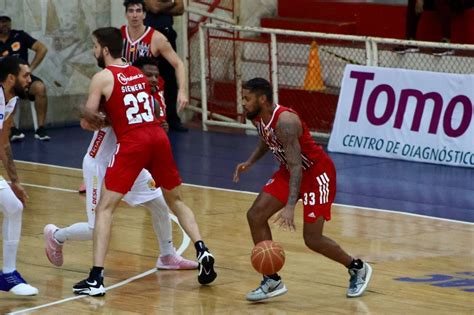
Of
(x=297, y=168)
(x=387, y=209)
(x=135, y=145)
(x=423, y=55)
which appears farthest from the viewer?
(x=423, y=55)

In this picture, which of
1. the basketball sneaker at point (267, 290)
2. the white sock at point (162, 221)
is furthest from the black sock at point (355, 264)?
the white sock at point (162, 221)

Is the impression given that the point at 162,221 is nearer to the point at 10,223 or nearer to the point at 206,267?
the point at 206,267

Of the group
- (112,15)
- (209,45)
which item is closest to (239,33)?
(209,45)

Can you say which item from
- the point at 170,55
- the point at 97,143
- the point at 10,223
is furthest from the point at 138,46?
the point at 10,223

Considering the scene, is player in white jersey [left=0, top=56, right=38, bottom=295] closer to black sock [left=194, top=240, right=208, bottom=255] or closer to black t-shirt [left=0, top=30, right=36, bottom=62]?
black sock [left=194, top=240, right=208, bottom=255]

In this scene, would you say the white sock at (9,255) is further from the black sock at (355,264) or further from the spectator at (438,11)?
the spectator at (438,11)

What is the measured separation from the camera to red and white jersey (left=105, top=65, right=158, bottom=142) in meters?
10.2

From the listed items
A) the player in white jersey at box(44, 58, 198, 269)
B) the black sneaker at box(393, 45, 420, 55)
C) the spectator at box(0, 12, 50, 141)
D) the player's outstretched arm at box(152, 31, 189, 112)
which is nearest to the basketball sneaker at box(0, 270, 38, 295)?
the player in white jersey at box(44, 58, 198, 269)

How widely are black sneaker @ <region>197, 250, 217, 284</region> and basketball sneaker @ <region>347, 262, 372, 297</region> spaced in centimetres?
120

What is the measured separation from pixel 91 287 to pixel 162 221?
1222 millimetres

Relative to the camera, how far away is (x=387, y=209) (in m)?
14.1

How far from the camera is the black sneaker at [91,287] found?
9898 mm

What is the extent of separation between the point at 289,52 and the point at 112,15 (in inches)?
134

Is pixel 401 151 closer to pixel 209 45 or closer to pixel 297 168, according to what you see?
pixel 209 45
